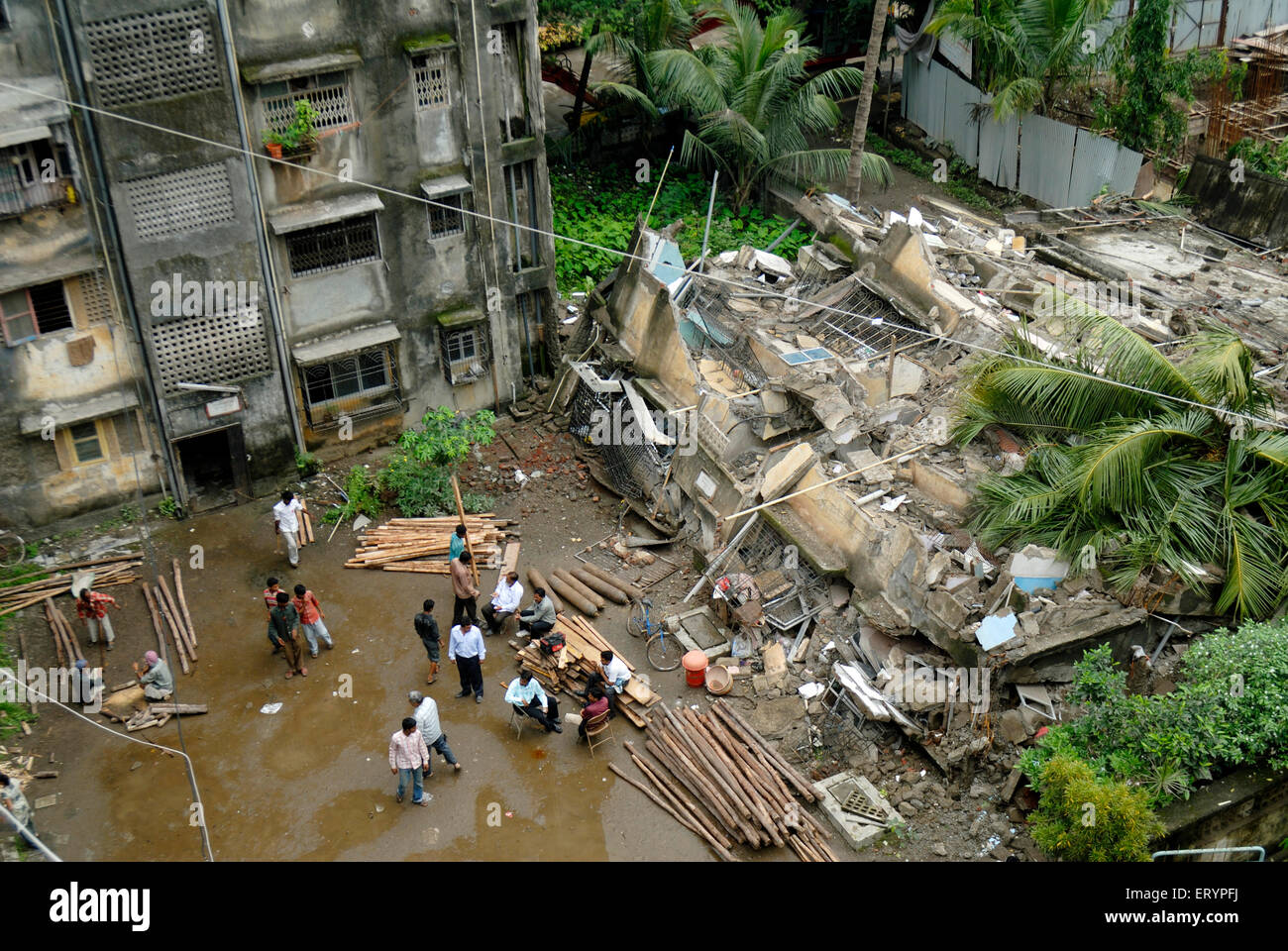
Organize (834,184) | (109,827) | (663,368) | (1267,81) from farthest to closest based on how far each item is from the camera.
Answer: (1267,81), (834,184), (663,368), (109,827)

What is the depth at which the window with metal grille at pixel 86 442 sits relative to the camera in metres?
17.4

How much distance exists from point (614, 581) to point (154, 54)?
9593 mm

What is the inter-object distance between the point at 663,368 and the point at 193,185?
758 cm

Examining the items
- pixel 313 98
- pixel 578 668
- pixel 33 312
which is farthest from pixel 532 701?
pixel 313 98

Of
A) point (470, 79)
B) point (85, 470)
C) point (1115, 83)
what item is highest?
point (470, 79)

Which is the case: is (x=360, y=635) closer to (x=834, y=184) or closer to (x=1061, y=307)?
(x=1061, y=307)

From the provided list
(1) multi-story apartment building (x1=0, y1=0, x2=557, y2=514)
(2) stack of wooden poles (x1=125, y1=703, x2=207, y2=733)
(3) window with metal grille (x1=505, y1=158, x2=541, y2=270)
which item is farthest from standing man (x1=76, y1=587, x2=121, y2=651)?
(3) window with metal grille (x1=505, y1=158, x2=541, y2=270)

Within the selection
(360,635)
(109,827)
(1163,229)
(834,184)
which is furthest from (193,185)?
(1163,229)

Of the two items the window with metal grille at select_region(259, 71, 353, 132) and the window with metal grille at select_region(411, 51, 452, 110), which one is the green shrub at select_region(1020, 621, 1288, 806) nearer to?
the window with metal grille at select_region(411, 51, 452, 110)

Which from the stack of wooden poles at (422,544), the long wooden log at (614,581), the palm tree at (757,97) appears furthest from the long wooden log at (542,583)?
the palm tree at (757,97)

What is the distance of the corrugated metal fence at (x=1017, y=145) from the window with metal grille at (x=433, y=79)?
14.0m

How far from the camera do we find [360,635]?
16656 mm

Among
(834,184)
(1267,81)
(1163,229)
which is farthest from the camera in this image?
(1267,81)

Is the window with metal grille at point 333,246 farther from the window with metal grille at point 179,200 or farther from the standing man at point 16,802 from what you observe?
the standing man at point 16,802
